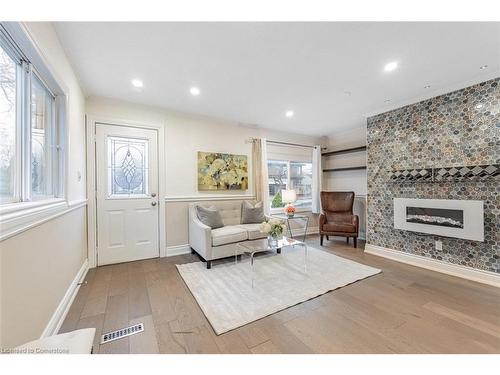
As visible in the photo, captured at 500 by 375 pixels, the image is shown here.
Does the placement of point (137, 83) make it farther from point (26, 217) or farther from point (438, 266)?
point (438, 266)

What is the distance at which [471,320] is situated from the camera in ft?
5.60

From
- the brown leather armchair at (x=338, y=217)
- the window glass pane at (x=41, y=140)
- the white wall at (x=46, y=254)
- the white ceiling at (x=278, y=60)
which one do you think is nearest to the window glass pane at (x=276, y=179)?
the brown leather armchair at (x=338, y=217)

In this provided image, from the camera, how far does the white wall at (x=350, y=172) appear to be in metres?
4.45

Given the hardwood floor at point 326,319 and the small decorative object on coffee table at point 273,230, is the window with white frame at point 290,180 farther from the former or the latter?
the hardwood floor at point 326,319

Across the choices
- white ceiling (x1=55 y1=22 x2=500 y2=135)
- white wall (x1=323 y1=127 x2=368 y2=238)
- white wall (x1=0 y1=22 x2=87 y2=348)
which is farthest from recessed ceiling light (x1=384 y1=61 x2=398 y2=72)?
white wall (x1=0 y1=22 x2=87 y2=348)

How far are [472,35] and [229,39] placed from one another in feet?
6.76

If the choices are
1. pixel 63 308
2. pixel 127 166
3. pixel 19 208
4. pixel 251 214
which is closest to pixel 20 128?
pixel 19 208

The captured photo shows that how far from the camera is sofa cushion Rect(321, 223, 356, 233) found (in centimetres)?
384

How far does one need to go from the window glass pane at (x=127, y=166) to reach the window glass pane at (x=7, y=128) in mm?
1831

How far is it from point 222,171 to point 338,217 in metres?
2.48

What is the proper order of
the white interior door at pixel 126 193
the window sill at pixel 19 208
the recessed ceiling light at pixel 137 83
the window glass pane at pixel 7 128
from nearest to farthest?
the window sill at pixel 19 208, the window glass pane at pixel 7 128, the recessed ceiling light at pixel 137 83, the white interior door at pixel 126 193
